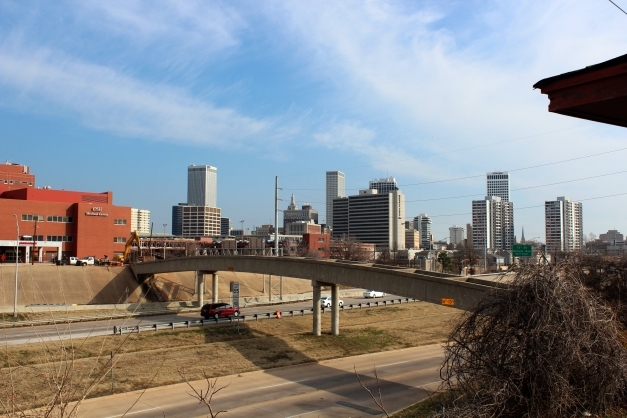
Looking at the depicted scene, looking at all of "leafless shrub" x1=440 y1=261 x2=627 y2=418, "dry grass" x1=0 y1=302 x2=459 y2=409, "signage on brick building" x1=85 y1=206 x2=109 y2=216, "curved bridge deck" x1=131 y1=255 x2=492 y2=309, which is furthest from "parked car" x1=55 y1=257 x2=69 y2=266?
"leafless shrub" x1=440 y1=261 x2=627 y2=418

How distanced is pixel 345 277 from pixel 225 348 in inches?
390

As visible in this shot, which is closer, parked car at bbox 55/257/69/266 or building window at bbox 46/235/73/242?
parked car at bbox 55/257/69/266

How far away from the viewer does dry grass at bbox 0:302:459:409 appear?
29.1m

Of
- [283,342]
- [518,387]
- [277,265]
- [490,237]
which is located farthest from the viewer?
[490,237]

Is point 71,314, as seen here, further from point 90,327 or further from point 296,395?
point 296,395

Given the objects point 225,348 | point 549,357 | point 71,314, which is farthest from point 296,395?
point 71,314

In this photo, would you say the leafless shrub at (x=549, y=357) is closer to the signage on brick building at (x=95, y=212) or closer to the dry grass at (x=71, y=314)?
the dry grass at (x=71, y=314)

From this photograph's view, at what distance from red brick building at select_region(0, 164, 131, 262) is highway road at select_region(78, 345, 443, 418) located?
58167 millimetres

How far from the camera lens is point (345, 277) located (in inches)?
1527

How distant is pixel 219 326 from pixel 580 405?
3396cm

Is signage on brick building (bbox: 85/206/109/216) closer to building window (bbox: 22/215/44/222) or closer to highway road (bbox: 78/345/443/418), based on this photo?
building window (bbox: 22/215/44/222)

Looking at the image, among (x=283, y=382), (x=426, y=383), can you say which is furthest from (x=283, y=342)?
(x=426, y=383)

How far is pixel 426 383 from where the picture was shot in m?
27.9

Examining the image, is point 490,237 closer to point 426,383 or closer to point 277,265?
point 277,265
